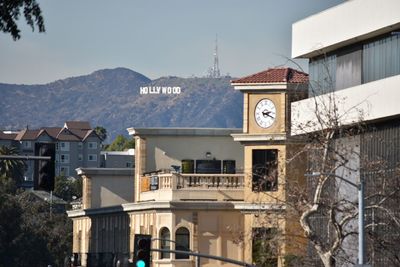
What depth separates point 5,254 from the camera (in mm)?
169250

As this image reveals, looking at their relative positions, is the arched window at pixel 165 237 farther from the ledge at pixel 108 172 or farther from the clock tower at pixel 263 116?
the ledge at pixel 108 172

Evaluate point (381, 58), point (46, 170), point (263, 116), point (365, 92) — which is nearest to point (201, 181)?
point (263, 116)

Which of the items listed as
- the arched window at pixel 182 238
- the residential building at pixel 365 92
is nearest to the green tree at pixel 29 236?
the arched window at pixel 182 238

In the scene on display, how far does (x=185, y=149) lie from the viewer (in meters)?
108

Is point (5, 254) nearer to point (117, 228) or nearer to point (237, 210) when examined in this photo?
point (117, 228)

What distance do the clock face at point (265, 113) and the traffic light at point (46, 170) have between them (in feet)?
132

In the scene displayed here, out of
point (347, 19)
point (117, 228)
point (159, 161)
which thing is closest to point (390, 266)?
point (347, 19)

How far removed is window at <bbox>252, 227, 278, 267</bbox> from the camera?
66175 mm

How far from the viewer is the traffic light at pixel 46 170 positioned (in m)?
51.8

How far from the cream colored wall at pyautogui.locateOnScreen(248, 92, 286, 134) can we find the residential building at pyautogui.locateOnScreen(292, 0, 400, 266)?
17.3 meters

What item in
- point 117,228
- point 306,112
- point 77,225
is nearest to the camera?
point 306,112

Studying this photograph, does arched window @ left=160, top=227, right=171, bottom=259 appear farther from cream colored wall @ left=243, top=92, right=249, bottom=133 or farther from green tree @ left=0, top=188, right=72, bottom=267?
green tree @ left=0, top=188, right=72, bottom=267

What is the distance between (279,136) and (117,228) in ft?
108

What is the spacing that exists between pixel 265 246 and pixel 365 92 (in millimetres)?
6908
